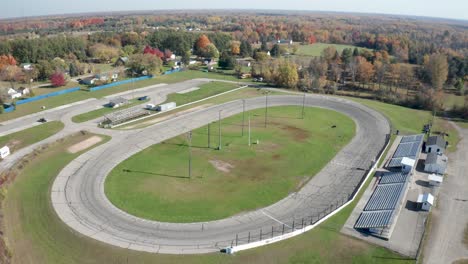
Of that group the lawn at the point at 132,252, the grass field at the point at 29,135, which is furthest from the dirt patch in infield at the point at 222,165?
the grass field at the point at 29,135

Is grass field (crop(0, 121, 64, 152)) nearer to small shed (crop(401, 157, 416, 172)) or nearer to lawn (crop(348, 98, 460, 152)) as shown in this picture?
small shed (crop(401, 157, 416, 172))

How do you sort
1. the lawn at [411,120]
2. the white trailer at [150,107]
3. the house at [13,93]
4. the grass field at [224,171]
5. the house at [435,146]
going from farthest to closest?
the house at [13,93]
the white trailer at [150,107]
the lawn at [411,120]
the house at [435,146]
the grass field at [224,171]

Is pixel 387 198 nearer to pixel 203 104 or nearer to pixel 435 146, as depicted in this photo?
pixel 435 146

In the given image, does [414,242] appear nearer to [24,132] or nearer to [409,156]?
[409,156]

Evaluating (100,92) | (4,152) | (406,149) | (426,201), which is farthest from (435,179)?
(100,92)

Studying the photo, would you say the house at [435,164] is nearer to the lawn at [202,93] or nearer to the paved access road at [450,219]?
the paved access road at [450,219]

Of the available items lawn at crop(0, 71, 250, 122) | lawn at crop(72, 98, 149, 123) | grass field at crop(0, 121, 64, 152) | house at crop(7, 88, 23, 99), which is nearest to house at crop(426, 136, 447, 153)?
lawn at crop(72, 98, 149, 123)
